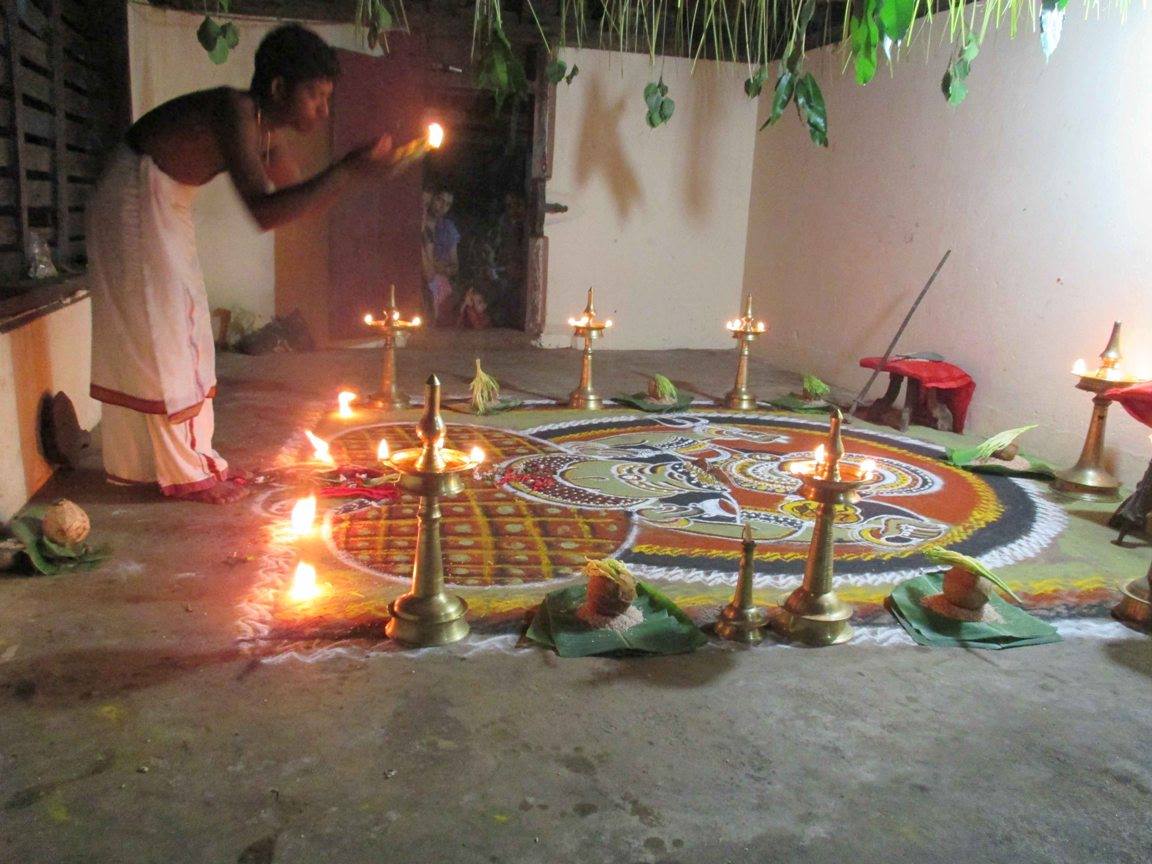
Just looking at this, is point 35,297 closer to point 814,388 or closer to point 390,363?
point 390,363

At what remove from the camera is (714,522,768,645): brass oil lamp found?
237 cm

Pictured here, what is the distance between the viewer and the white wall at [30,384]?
300 centimetres

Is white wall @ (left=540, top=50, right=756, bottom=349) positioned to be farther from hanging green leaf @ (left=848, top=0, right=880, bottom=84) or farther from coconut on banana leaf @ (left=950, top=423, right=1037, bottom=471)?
hanging green leaf @ (left=848, top=0, right=880, bottom=84)

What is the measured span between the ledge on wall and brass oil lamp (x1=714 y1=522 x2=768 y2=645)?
2.54m

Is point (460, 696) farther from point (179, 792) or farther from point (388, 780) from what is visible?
point (179, 792)

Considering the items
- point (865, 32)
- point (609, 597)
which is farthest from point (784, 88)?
point (609, 597)

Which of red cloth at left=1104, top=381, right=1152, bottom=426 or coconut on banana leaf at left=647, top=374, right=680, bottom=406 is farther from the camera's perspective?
coconut on banana leaf at left=647, top=374, right=680, bottom=406

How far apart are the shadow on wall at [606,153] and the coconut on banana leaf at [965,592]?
20.3 feet

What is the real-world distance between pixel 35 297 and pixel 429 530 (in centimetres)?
225

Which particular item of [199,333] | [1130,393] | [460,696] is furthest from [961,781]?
[199,333]

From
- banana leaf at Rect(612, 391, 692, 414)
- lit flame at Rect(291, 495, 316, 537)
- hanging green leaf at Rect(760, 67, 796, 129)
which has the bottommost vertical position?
lit flame at Rect(291, 495, 316, 537)

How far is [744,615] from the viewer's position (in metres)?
2.39

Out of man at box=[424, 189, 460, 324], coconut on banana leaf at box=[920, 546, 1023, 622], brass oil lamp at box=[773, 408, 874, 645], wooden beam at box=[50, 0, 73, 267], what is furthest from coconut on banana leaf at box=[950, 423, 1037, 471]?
man at box=[424, 189, 460, 324]

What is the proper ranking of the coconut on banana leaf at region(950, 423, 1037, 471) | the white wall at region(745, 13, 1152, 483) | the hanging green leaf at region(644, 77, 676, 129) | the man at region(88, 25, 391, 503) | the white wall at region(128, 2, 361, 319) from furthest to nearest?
the white wall at region(128, 2, 361, 319) → the hanging green leaf at region(644, 77, 676, 129) → the white wall at region(745, 13, 1152, 483) → the coconut on banana leaf at region(950, 423, 1037, 471) → the man at region(88, 25, 391, 503)
